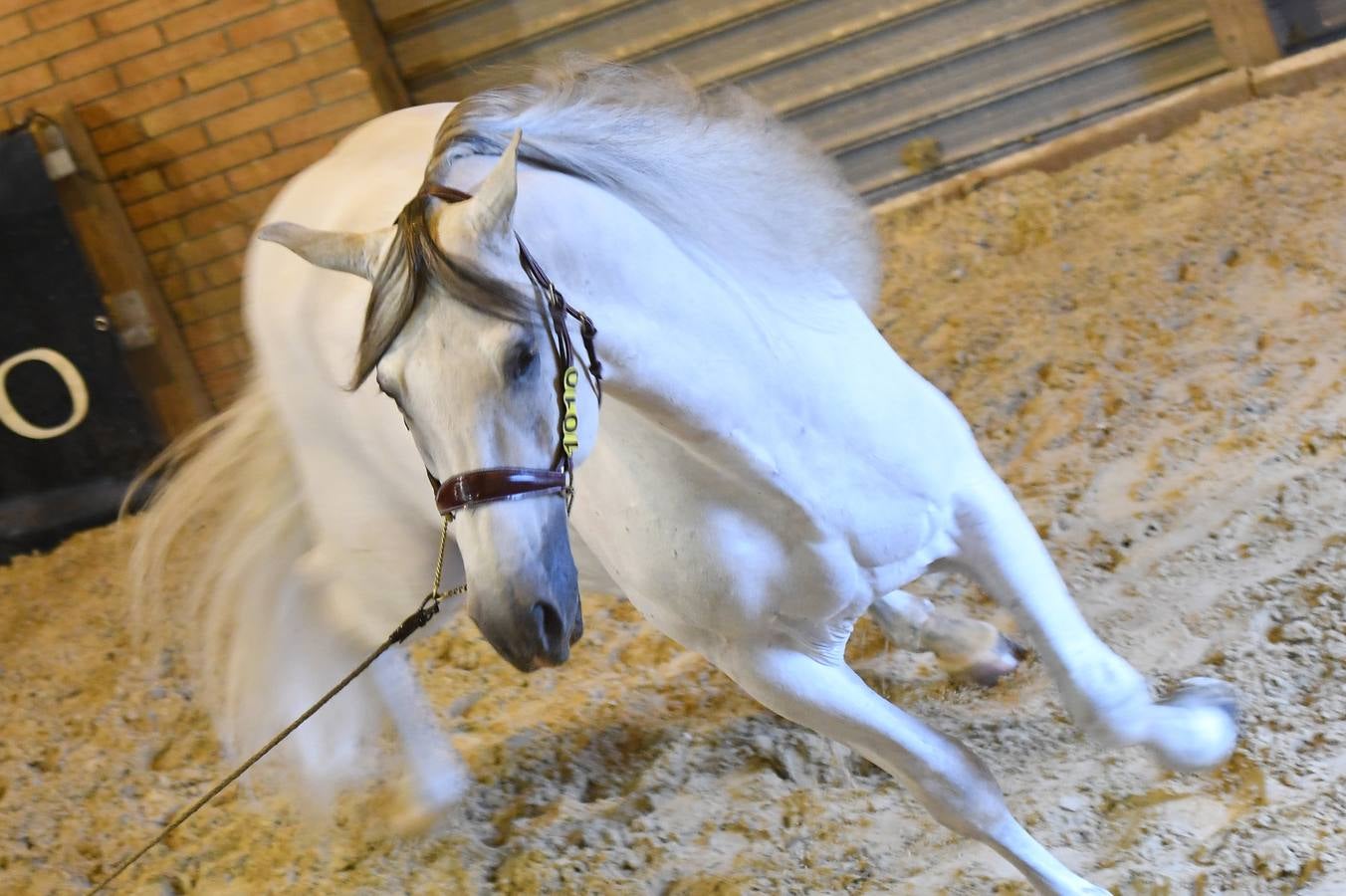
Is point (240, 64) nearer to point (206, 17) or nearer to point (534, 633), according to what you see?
point (206, 17)

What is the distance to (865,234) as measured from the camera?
2107 millimetres

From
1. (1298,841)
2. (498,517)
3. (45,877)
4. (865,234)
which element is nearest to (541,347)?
(498,517)

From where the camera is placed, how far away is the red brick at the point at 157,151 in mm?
4734

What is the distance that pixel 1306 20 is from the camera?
14.3 ft

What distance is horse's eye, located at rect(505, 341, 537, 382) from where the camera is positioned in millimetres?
1272

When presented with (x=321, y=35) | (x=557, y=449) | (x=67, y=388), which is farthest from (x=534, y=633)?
(x=67, y=388)

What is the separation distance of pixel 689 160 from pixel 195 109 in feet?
11.9

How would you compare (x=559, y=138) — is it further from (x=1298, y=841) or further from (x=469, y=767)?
(x=469, y=767)

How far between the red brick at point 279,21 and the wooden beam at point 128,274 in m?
0.73

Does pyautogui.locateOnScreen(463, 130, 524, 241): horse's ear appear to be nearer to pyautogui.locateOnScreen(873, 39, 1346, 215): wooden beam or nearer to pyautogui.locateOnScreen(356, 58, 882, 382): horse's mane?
pyautogui.locateOnScreen(356, 58, 882, 382): horse's mane

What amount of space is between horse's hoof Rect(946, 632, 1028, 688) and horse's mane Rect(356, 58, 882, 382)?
0.89 m

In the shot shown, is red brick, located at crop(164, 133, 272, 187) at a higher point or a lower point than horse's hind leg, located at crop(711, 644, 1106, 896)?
higher

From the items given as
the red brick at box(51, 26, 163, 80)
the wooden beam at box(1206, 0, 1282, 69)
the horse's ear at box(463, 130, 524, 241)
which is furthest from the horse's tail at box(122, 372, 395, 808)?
the wooden beam at box(1206, 0, 1282, 69)

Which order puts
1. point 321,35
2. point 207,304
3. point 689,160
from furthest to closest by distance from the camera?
point 207,304
point 321,35
point 689,160
